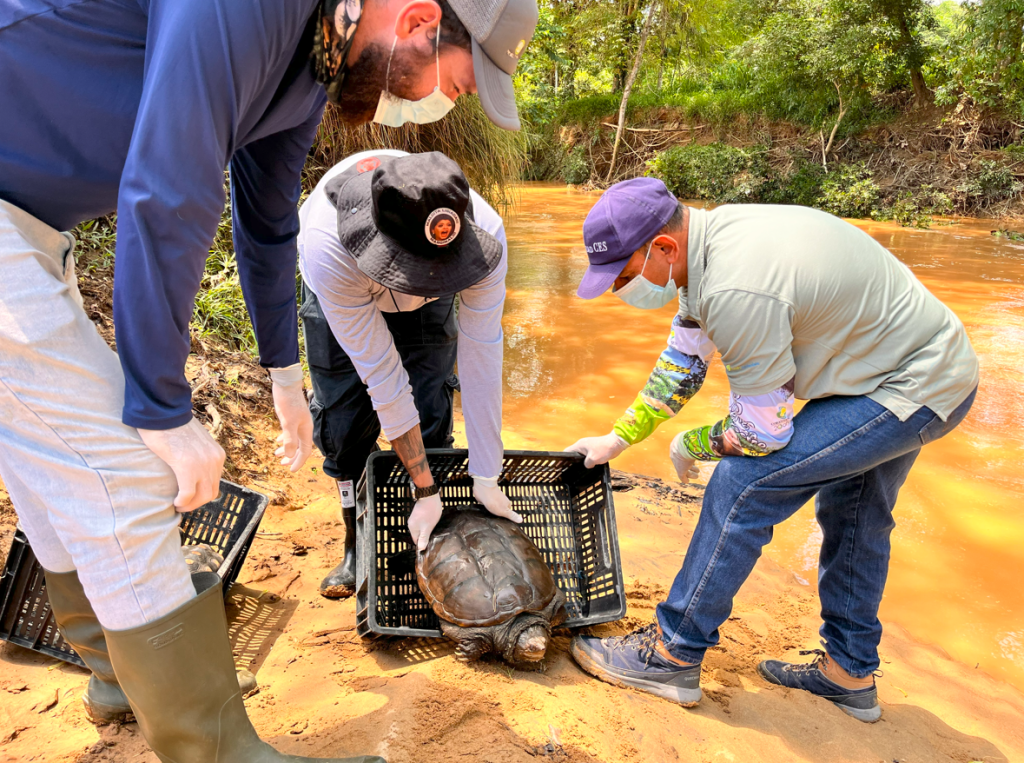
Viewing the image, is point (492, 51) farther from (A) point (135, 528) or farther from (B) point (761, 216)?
(A) point (135, 528)

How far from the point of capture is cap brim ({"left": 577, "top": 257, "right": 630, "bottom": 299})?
2.11m

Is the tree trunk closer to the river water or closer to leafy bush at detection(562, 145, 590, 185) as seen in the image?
leafy bush at detection(562, 145, 590, 185)

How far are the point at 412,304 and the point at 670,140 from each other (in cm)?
1939

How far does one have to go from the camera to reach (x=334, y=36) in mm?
1276

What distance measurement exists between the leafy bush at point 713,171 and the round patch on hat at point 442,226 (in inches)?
656

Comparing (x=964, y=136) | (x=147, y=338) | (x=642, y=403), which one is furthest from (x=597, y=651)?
(x=964, y=136)

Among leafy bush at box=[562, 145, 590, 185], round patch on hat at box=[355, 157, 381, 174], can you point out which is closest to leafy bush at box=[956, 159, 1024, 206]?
leafy bush at box=[562, 145, 590, 185]

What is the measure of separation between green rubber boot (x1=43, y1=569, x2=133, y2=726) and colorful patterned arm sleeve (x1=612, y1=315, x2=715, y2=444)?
71.7 inches

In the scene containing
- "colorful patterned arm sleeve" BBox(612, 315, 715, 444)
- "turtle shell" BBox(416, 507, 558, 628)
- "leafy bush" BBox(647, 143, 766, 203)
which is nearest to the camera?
"turtle shell" BBox(416, 507, 558, 628)

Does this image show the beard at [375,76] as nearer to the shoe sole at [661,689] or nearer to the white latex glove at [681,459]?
the white latex glove at [681,459]

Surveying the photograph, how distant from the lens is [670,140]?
19984 mm

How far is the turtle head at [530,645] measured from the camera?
229cm

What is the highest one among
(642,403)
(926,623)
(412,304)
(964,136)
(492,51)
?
(964,136)

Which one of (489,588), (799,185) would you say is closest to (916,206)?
(799,185)
